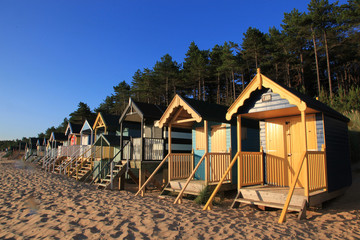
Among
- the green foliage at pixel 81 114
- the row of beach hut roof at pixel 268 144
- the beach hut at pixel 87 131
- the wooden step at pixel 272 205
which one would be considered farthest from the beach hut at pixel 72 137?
the green foliage at pixel 81 114

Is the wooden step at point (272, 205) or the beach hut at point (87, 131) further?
the beach hut at point (87, 131)

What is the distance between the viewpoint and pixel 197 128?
1182 centimetres

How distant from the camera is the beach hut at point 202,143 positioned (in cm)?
931

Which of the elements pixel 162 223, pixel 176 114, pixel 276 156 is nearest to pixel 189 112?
pixel 176 114

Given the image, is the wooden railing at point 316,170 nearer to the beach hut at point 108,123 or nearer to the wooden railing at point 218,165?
the wooden railing at point 218,165

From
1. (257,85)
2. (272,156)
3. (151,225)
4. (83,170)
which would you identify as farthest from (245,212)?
(83,170)

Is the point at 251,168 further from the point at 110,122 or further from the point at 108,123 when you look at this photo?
the point at 110,122

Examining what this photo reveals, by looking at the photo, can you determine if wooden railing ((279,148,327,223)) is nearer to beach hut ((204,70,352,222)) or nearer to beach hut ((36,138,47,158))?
beach hut ((204,70,352,222))

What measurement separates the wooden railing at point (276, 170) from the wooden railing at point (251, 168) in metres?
0.23

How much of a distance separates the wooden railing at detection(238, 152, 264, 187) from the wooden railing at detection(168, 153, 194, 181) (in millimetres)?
3023

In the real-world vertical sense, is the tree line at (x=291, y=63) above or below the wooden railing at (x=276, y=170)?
above

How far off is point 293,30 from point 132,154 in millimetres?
23927

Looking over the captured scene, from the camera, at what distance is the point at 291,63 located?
31.5 meters

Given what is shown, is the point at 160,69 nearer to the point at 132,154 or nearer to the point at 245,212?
the point at 132,154
